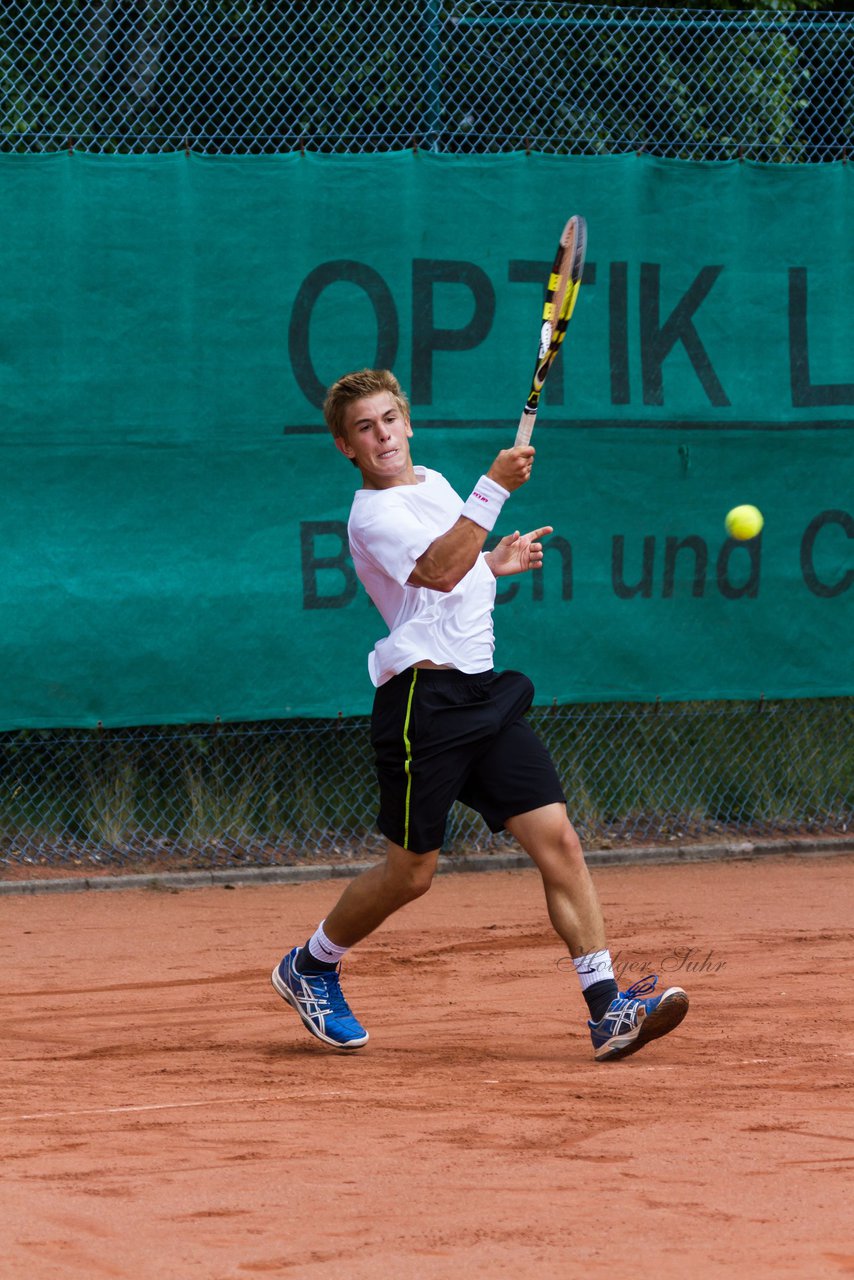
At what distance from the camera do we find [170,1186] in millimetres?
3322

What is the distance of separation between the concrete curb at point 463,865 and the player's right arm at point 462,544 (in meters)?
3.05

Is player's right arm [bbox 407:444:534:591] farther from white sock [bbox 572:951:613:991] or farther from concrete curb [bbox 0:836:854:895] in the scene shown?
concrete curb [bbox 0:836:854:895]

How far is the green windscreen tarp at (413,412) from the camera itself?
22.1 ft

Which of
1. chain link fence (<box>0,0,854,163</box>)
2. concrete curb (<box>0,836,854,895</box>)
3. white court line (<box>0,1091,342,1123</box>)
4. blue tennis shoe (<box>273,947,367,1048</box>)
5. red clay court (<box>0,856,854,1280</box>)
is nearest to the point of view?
red clay court (<box>0,856,854,1280</box>)

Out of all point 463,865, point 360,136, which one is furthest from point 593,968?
point 360,136

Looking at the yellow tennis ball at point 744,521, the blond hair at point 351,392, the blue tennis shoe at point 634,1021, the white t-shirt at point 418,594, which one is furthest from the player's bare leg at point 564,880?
the yellow tennis ball at point 744,521

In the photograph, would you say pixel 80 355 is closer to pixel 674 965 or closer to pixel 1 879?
pixel 1 879

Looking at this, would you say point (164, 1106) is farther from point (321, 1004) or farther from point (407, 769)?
point (407, 769)

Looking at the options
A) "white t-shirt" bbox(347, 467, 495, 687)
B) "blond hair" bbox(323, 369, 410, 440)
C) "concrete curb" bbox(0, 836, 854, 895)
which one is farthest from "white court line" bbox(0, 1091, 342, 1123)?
"concrete curb" bbox(0, 836, 854, 895)

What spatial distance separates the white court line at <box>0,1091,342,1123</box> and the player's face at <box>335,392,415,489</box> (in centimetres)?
145

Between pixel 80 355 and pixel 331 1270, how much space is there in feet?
14.8

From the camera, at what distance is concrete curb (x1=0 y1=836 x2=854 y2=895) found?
22.4ft

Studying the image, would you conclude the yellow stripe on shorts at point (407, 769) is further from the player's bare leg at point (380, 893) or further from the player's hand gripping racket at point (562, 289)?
the player's hand gripping racket at point (562, 289)

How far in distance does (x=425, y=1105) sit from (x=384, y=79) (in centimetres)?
478
